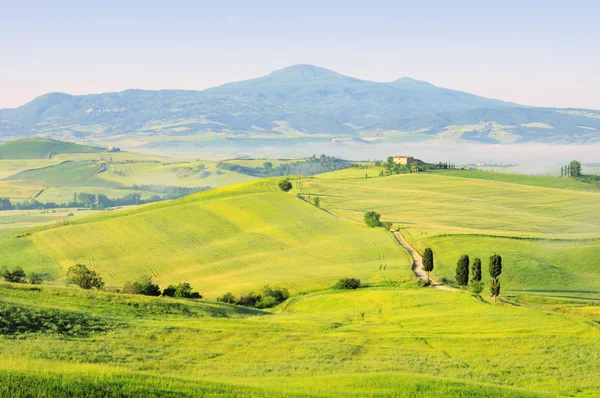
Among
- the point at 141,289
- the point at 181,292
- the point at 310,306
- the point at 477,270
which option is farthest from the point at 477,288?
the point at 141,289

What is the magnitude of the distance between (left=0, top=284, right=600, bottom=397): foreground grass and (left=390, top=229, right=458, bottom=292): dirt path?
517 inches

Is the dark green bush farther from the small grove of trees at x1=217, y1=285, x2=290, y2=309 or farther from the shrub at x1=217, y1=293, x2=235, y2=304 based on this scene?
the small grove of trees at x1=217, y1=285, x2=290, y2=309

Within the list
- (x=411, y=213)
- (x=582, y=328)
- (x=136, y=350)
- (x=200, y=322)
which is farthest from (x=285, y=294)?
(x=411, y=213)

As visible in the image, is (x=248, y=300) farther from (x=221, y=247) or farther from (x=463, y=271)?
(x=221, y=247)

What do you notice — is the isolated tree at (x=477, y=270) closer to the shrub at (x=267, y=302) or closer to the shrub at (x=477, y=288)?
the shrub at (x=477, y=288)

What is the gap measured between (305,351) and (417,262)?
53.6 m

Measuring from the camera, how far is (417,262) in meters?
91.8

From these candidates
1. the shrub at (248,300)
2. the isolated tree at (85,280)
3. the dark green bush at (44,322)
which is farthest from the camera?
the isolated tree at (85,280)

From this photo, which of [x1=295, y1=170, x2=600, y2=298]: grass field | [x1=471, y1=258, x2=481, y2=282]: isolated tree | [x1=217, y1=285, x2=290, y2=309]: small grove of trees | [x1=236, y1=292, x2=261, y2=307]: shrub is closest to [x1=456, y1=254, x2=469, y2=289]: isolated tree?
[x1=471, y1=258, x2=481, y2=282]: isolated tree

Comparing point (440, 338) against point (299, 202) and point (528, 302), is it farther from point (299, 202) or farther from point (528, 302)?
point (299, 202)

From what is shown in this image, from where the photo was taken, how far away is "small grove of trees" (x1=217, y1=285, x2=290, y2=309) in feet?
239

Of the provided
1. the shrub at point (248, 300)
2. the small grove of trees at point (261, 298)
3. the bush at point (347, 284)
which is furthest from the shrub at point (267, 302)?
the bush at point (347, 284)

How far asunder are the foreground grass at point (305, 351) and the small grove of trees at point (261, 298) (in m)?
10.6

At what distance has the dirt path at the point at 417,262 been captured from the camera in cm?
7781
